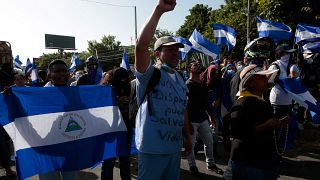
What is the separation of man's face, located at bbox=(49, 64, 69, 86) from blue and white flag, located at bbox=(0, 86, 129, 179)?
0.08 meters

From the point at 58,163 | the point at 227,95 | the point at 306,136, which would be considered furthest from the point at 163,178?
the point at 306,136

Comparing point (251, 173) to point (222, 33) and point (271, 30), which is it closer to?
point (271, 30)

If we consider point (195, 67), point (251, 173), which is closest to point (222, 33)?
point (195, 67)

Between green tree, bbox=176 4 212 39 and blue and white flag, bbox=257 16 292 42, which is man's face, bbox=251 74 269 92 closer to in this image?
blue and white flag, bbox=257 16 292 42

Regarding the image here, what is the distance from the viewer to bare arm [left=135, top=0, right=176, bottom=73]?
2.77 meters

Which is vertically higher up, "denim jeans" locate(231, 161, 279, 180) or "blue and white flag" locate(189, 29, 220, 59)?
"blue and white flag" locate(189, 29, 220, 59)

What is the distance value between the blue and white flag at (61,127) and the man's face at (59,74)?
0.08 m

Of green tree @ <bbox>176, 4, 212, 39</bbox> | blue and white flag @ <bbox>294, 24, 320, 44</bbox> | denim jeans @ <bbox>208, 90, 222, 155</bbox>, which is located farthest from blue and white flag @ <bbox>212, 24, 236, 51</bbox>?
green tree @ <bbox>176, 4, 212, 39</bbox>

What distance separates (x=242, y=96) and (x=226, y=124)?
0.41 m

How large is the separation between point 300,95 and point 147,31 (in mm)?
3840

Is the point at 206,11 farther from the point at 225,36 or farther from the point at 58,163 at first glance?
the point at 58,163

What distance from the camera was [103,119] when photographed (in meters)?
4.61

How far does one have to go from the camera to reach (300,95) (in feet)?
19.1

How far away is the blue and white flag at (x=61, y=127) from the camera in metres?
3.85
